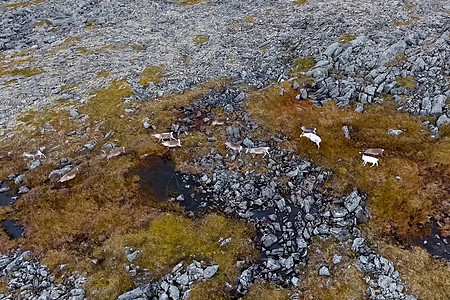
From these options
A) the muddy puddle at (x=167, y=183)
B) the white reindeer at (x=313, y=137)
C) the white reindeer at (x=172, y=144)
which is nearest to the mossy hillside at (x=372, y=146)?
the white reindeer at (x=313, y=137)

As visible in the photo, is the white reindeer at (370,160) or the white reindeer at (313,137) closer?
the white reindeer at (370,160)

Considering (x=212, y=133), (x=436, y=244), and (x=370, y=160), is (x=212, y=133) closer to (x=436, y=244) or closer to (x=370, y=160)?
(x=370, y=160)

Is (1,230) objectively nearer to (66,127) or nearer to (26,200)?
(26,200)

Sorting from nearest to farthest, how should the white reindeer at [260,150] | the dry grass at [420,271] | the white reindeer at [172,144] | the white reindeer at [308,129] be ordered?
the dry grass at [420,271] < the white reindeer at [260,150] < the white reindeer at [172,144] < the white reindeer at [308,129]

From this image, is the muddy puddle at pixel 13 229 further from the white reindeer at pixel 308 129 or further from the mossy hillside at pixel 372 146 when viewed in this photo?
the white reindeer at pixel 308 129

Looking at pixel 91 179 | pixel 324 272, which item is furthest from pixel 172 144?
pixel 324 272

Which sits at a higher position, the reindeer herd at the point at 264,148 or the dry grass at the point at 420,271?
the reindeer herd at the point at 264,148

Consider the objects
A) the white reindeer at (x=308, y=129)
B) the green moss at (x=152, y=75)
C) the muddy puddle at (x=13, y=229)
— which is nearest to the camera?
the muddy puddle at (x=13, y=229)
